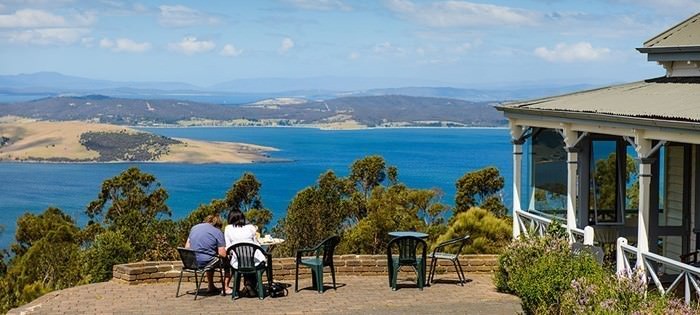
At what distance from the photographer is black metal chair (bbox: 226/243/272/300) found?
11203mm

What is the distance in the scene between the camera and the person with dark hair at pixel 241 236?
37.7 ft

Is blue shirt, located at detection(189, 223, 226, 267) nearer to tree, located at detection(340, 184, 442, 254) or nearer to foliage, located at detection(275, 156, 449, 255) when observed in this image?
foliage, located at detection(275, 156, 449, 255)

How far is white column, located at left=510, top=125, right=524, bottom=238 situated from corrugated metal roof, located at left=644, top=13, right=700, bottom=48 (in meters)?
2.17

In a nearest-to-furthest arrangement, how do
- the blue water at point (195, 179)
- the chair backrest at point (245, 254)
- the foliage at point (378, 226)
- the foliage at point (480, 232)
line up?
1. the chair backrest at point (245, 254)
2. the foliage at point (480, 232)
3. the foliage at point (378, 226)
4. the blue water at point (195, 179)

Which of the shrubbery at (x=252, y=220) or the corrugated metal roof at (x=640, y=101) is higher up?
the corrugated metal roof at (x=640, y=101)

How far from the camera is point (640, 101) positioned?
11188mm

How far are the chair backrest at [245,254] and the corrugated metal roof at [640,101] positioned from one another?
4228 mm

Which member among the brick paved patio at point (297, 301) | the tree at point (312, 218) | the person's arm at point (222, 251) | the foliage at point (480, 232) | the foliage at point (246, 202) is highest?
the person's arm at point (222, 251)

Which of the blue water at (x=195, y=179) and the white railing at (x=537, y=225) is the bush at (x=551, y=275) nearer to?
the white railing at (x=537, y=225)

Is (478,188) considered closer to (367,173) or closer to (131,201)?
(367,173)

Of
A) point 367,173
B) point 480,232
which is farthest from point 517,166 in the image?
point 367,173

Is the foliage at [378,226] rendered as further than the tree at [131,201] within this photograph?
No

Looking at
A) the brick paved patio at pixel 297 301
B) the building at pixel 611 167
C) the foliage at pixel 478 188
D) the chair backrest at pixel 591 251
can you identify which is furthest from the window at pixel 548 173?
the foliage at pixel 478 188

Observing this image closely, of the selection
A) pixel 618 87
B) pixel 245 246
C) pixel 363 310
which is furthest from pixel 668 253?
pixel 245 246
